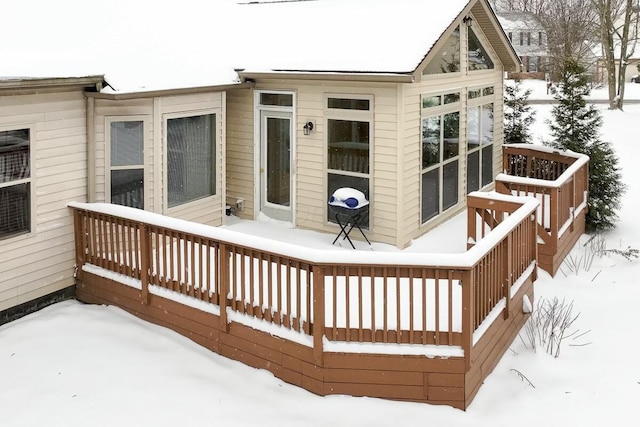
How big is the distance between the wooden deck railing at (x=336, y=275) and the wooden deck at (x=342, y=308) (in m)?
0.01

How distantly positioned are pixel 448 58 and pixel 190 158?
4.46 m

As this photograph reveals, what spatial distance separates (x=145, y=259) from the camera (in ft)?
21.3

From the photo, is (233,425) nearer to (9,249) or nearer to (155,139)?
(9,249)

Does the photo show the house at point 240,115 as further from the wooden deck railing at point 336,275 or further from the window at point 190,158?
the wooden deck railing at point 336,275

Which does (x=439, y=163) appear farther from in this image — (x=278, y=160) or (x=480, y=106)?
A: (x=278, y=160)

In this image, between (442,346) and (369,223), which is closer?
(442,346)

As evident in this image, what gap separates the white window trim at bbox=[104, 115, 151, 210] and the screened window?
19.1 feet

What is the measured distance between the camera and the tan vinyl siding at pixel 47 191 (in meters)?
6.68

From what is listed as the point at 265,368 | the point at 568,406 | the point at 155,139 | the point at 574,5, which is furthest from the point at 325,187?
the point at 574,5

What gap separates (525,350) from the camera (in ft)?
20.4

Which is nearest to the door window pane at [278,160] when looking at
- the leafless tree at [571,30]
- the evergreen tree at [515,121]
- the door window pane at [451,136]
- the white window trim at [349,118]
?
the white window trim at [349,118]

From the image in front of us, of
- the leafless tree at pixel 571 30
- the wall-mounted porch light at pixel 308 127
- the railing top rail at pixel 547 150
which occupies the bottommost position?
the railing top rail at pixel 547 150

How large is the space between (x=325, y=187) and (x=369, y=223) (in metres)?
0.93

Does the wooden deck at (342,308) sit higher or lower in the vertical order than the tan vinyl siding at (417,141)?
lower
